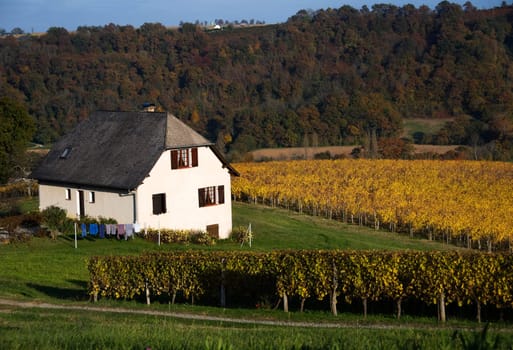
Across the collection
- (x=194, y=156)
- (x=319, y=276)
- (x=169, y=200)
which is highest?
(x=194, y=156)

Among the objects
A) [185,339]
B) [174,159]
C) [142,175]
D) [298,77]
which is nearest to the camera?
[185,339]

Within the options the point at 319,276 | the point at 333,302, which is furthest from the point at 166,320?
the point at 333,302

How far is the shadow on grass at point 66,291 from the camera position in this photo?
28.3 metres

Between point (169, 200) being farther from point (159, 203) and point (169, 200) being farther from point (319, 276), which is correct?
point (319, 276)

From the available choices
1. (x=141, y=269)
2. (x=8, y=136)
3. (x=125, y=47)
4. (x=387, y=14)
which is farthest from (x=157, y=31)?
(x=141, y=269)

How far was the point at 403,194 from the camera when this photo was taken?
6662cm

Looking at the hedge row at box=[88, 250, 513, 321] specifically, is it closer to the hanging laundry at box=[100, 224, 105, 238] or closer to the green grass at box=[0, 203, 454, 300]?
the green grass at box=[0, 203, 454, 300]

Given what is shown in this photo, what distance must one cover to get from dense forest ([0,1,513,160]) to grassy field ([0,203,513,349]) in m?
72.7

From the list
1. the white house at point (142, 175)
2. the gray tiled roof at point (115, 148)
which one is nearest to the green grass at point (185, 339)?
the white house at point (142, 175)

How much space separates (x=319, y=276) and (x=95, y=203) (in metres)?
22.1

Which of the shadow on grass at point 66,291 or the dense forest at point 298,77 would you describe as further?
the dense forest at point 298,77

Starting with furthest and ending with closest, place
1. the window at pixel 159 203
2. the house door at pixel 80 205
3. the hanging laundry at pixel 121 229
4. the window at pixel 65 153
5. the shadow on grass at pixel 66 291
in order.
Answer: the window at pixel 65 153 → the house door at pixel 80 205 → the window at pixel 159 203 → the hanging laundry at pixel 121 229 → the shadow on grass at pixel 66 291

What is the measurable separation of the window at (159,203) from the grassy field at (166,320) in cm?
273

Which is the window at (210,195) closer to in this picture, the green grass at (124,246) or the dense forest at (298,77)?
the green grass at (124,246)
